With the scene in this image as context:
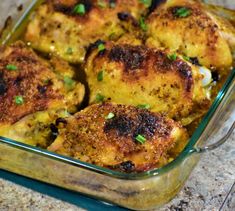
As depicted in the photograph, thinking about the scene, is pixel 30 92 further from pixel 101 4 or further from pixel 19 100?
pixel 101 4

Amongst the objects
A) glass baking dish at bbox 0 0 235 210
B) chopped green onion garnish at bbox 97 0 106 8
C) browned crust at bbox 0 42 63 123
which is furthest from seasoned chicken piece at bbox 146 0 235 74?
browned crust at bbox 0 42 63 123

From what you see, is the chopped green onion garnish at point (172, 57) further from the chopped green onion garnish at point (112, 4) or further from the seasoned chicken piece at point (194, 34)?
the chopped green onion garnish at point (112, 4)

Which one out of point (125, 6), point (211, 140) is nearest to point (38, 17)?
point (125, 6)

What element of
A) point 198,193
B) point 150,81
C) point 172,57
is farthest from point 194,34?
point 198,193

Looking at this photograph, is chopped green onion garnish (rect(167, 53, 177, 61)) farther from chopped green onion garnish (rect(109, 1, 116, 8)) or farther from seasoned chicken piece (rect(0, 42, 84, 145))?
chopped green onion garnish (rect(109, 1, 116, 8))

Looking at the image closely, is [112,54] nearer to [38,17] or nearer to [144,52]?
[144,52]

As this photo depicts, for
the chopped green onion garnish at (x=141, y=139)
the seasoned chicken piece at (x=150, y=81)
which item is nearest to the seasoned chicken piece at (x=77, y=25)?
the seasoned chicken piece at (x=150, y=81)
